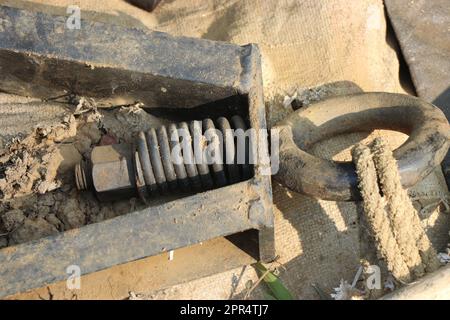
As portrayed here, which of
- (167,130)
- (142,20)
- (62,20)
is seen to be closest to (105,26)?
(62,20)

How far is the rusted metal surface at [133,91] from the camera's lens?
7.25 feet

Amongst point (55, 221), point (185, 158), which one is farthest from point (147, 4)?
point (55, 221)

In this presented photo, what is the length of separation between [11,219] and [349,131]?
1.46 metres

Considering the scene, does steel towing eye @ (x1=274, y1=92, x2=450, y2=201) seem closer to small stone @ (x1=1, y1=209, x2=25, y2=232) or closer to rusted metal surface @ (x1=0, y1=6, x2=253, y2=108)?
rusted metal surface @ (x1=0, y1=6, x2=253, y2=108)

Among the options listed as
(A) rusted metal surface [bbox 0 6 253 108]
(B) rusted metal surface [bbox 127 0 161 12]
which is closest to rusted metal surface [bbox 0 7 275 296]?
A: (A) rusted metal surface [bbox 0 6 253 108]

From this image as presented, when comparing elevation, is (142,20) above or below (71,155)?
above

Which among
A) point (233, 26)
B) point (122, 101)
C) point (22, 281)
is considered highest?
point (233, 26)

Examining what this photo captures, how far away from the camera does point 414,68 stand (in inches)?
126

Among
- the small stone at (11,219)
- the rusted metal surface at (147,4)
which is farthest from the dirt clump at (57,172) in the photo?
the rusted metal surface at (147,4)

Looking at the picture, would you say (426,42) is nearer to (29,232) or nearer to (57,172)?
(57,172)

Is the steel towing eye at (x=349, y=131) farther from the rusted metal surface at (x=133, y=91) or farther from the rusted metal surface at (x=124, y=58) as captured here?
the rusted metal surface at (x=124, y=58)

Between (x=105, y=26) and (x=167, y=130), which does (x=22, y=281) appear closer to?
(x=167, y=130)

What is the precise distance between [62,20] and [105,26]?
184mm
